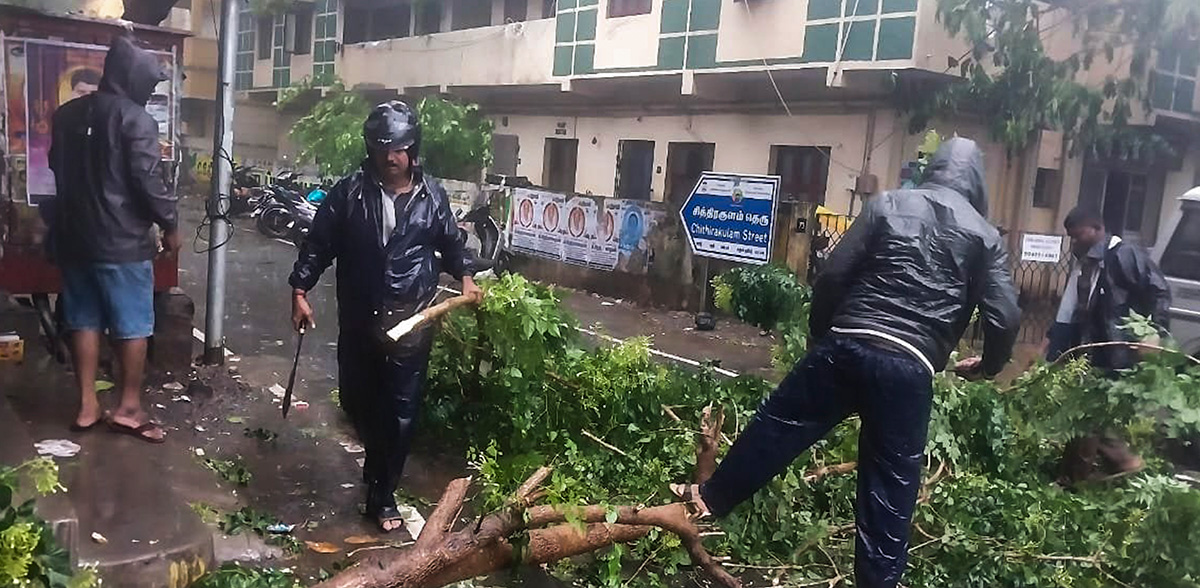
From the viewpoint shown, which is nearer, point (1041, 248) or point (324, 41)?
point (1041, 248)

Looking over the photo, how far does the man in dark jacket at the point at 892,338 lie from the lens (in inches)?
115

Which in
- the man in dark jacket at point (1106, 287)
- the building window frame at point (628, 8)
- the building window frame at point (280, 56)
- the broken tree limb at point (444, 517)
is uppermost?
the building window frame at point (628, 8)

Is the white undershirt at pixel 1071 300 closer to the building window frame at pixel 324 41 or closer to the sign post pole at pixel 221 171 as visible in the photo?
the sign post pole at pixel 221 171

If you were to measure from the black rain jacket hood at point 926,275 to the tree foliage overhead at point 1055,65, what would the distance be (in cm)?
638

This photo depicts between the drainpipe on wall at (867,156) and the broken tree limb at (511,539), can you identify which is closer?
the broken tree limb at (511,539)

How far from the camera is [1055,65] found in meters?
8.92

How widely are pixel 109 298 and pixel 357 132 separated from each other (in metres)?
6.12

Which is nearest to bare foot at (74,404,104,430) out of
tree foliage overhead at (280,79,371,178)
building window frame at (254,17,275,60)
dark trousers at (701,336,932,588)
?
dark trousers at (701,336,932,588)

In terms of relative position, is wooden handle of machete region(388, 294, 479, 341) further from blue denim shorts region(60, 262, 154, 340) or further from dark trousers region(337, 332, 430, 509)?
blue denim shorts region(60, 262, 154, 340)

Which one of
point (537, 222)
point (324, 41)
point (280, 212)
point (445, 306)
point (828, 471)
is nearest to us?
point (445, 306)

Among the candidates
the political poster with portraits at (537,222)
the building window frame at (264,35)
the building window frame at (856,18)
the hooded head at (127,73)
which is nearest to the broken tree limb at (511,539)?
the hooded head at (127,73)

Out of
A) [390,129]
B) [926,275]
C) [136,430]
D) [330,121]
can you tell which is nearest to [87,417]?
[136,430]

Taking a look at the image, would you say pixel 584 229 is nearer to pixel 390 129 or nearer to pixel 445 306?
pixel 445 306

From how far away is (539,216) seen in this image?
1283 centimetres
